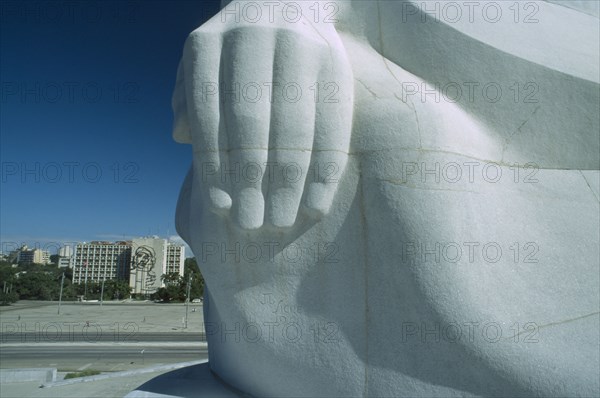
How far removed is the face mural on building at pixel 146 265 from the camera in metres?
63.8

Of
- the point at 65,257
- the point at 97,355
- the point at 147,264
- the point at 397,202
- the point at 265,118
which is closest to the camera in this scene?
the point at 265,118

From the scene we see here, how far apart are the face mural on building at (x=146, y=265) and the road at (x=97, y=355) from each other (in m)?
47.0

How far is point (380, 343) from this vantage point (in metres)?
3.66

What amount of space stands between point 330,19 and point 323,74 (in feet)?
2.87

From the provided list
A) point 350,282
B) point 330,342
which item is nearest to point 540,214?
point 350,282

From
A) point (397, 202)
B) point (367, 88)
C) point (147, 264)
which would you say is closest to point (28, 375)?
point (397, 202)

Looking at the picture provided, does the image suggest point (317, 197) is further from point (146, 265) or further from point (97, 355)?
point (146, 265)

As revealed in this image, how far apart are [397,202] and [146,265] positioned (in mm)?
65176

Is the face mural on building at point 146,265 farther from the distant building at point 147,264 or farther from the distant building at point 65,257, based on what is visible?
the distant building at point 65,257

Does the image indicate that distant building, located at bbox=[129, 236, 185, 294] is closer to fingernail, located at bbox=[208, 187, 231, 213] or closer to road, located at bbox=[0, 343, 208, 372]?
road, located at bbox=[0, 343, 208, 372]

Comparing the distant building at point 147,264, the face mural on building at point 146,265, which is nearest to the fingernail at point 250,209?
the distant building at point 147,264

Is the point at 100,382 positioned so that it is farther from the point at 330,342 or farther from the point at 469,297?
the point at 469,297

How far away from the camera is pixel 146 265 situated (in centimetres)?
6384

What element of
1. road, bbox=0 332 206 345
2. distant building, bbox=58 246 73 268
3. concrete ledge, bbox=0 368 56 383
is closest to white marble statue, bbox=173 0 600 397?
concrete ledge, bbox=0 368 56 383
